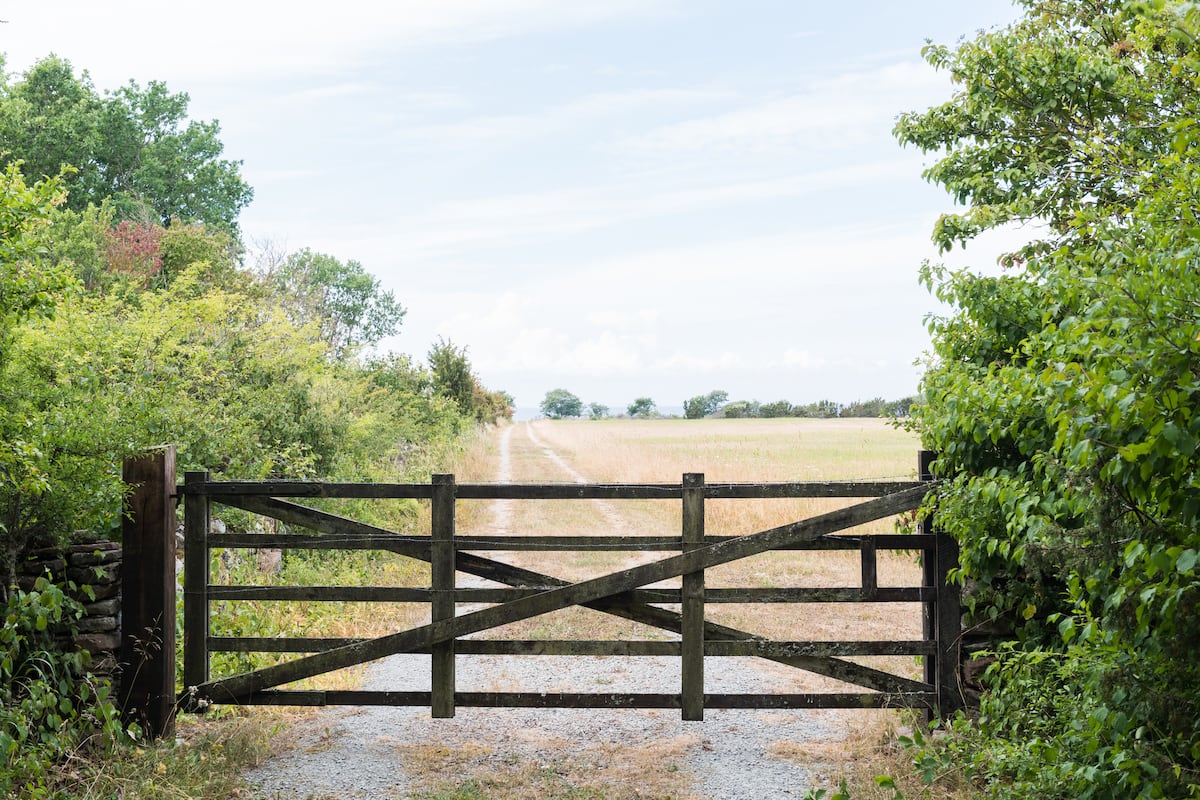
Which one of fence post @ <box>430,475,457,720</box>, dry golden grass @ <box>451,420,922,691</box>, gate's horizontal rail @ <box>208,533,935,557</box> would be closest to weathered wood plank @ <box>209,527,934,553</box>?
gate's horizontal rail @ <box>208,533,935,557</box>

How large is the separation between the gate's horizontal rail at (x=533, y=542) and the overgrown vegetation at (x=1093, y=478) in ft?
1.46

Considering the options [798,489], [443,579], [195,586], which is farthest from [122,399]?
[798,489]

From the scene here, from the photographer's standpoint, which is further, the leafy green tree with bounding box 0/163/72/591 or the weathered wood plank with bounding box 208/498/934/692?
the weathered wood plank with bounding box 208/498/934/692

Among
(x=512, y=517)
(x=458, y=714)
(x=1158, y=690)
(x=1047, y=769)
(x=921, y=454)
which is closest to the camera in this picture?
(x=1158, y=690)

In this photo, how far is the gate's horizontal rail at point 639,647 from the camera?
21.4 ft

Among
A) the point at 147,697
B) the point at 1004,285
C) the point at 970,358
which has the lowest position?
the point at 147,697

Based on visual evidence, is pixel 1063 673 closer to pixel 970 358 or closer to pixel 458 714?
pixel 970 358

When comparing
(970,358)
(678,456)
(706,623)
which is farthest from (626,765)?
(678,456)

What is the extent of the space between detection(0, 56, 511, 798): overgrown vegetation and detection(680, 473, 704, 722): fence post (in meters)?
3.48

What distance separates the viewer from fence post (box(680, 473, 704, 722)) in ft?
21.2

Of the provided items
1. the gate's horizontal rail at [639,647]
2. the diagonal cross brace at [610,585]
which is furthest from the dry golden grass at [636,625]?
the diagonal cross brace at [610,585]

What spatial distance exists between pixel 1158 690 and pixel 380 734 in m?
5.15

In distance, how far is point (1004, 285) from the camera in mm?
6695

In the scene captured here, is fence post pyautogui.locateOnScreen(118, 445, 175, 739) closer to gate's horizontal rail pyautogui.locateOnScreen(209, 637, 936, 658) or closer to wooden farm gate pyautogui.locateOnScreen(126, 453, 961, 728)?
wooden farm gate pyautogui.locateOnScreen(126, 453, 961, 728)
